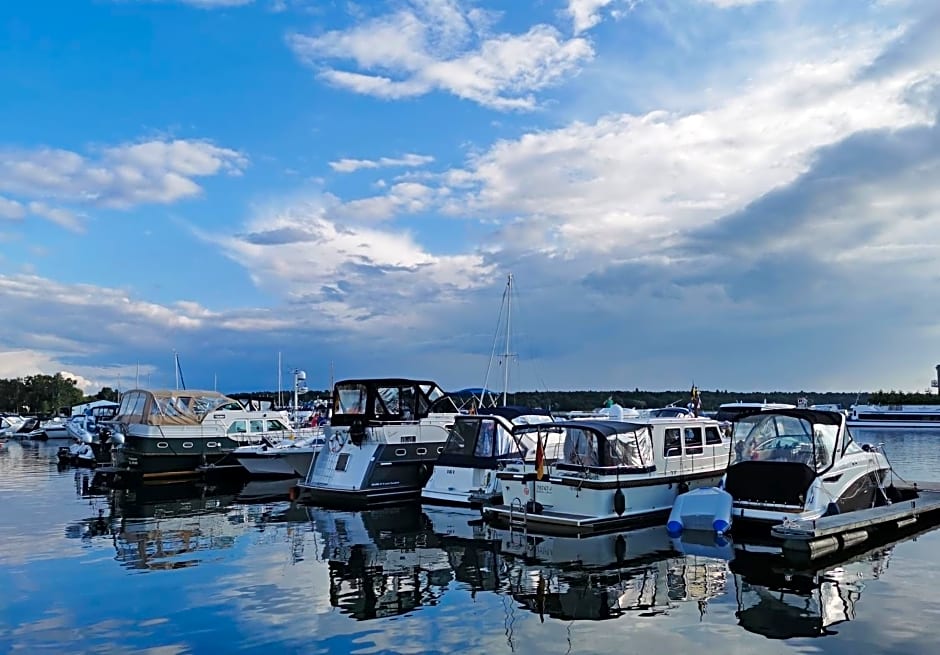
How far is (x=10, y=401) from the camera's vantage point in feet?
376

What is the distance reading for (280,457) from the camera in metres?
33.2

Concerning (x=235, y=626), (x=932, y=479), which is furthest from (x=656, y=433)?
(x=932, y=479)

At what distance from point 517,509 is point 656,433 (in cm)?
429

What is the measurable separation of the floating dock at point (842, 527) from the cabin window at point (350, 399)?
14.9m

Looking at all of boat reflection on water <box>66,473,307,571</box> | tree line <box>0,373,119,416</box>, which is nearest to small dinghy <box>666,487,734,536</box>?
boat reflection on water <box>66,473,307,571</box>

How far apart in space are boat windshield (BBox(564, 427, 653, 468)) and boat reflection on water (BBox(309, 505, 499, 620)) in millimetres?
3135

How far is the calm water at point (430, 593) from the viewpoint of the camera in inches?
428

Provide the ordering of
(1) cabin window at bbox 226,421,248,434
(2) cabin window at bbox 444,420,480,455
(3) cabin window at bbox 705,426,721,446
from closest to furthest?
1. (3) cabin window at bbox 705,426,721,446
2. (2) cabin window at bbox 444,420,480,455
3. (1) cabin window at bbox 226,421,248,434

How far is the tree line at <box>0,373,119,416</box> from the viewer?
369ft

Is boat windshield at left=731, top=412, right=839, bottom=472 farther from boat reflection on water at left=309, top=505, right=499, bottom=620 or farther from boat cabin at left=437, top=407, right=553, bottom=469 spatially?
boat reflection on water at left=309, top=505, right=499, bottom=620

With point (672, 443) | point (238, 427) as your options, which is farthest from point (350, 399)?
point (238, 427)

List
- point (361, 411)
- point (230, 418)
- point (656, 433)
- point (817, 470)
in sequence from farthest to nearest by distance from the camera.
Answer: point (230, 418) → point (361, 411) → point (656, 433) → point (817, 470)

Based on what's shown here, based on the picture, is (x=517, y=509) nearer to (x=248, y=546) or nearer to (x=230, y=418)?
(x=248, y=546)

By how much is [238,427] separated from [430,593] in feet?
85.3
